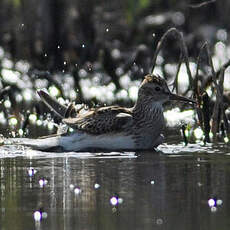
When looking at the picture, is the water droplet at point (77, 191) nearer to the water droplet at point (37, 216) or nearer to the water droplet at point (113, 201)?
the water droplet at point (113, 201)

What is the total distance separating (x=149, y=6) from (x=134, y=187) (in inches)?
499

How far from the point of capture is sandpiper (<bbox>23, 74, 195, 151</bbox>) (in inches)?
404

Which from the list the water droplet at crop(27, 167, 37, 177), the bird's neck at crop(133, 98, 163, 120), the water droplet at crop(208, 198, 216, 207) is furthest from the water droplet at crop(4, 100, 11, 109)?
the water droplet at crop(208, 198, 216, 207)

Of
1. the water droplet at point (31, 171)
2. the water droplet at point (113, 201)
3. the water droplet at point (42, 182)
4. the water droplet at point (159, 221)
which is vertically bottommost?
the water droplet at point (159, 221)

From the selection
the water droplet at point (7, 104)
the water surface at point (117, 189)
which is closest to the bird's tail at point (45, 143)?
the water surface at point (117, 189)

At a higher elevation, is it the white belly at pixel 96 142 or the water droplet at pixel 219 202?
the white belly at pixel 96 142

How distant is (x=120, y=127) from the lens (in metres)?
10.5

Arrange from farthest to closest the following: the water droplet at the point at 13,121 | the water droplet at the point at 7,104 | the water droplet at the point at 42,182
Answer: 1. the water droplet at the point at 7,104
2. the water droplet at the point at 13,121
3. the water droplet at the point at 42,182

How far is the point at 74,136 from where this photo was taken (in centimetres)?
1042

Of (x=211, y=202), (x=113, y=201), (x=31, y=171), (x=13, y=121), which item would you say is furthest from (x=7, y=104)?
(x=211, y=202)

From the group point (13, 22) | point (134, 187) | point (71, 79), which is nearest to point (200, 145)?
point (134, 187)

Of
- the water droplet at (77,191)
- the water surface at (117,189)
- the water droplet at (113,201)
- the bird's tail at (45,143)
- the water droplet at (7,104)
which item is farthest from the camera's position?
the water droplet at (7,104)

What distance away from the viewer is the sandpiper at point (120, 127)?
10.3 meters

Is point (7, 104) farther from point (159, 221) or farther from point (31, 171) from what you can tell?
point (159, 221)
